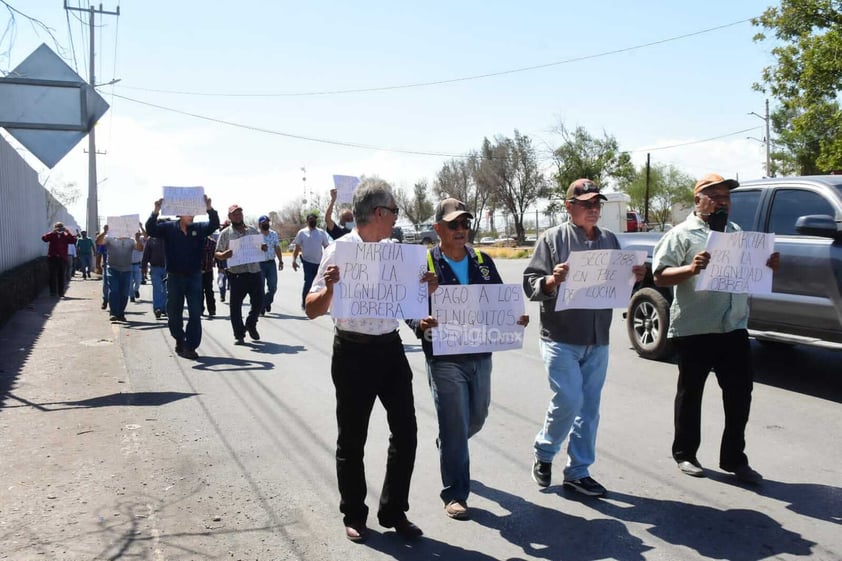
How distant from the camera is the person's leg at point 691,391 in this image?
5.10m

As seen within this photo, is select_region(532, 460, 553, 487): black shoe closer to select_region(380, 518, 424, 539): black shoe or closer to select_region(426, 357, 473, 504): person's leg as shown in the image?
select_region(426, 357, 473, 504): person's leg

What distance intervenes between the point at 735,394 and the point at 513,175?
57279 millimetres

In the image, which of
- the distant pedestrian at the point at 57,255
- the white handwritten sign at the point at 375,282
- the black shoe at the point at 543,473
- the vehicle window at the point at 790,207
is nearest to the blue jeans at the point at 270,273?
the distant pedestrian at the point at 57,255

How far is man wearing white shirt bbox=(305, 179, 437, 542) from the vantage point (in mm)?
4062

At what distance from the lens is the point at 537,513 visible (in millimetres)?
4469

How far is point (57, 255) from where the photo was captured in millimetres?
20141

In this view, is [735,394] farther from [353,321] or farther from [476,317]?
[353,321]

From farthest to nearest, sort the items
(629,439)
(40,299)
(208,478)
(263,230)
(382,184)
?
1. (40,299)
2. (263,230)
3. (629,439)
4. (208,478)
5. (382,184)

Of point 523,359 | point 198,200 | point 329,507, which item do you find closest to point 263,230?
point 198,200

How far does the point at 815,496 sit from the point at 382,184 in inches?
127

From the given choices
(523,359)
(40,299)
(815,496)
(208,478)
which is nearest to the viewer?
(815,496)

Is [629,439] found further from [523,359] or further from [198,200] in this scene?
[198,200]

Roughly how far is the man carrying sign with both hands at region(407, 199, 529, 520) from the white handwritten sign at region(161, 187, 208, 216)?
613cm

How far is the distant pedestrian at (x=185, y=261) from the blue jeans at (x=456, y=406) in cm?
631
